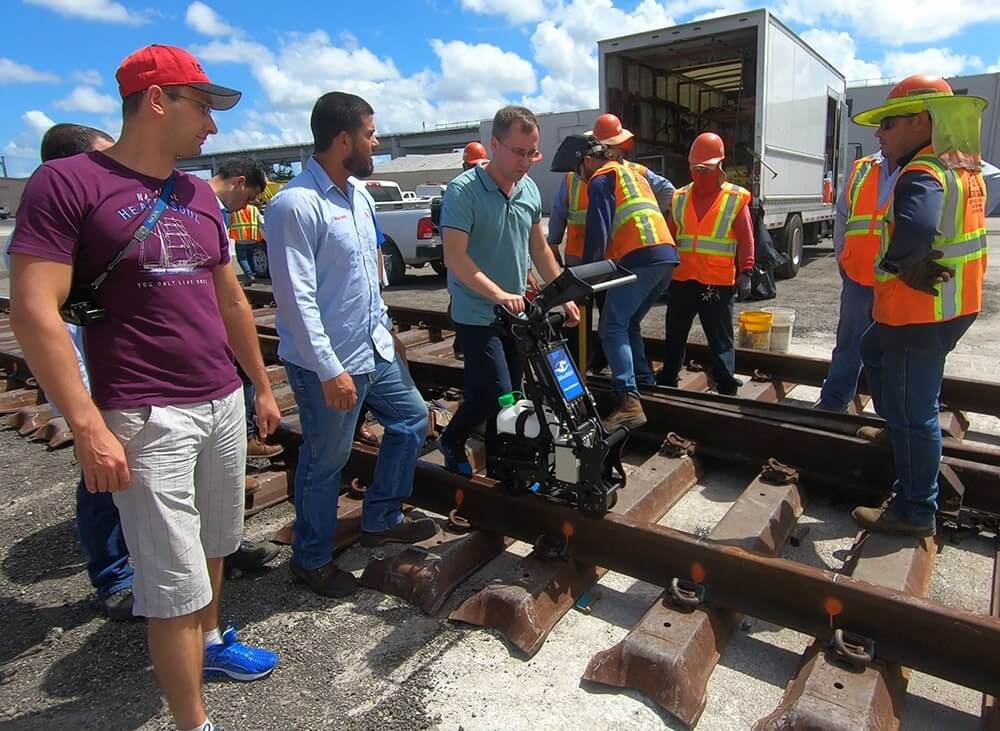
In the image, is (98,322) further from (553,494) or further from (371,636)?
(553,494)

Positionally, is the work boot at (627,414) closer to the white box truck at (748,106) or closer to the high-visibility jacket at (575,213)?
the high-visibility jacket at (575,213)

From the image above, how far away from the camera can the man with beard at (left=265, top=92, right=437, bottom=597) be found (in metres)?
2.71

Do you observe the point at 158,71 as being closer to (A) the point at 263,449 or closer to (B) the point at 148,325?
(B) the point at 148,325

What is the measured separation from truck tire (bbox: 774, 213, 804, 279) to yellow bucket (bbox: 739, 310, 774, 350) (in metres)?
6.24

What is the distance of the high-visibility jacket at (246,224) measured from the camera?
506 inches

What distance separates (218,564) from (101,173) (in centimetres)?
Answer: 136

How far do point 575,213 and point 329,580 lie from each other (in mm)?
4169

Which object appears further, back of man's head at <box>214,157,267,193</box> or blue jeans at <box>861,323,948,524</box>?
back of man's head at <box>214,157,267,193</box>

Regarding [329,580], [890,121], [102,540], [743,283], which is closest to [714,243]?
[743,283]

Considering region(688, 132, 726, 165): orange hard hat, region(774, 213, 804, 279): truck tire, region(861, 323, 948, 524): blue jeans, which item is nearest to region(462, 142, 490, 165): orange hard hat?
region(688, 132, 726, 165): orange hard hat

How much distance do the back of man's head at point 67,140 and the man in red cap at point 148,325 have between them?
0.94m

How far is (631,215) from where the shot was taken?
4.75 metres

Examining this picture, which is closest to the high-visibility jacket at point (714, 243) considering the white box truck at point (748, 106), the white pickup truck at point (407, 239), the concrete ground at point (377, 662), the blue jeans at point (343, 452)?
the concrete ground at point (377, 662)

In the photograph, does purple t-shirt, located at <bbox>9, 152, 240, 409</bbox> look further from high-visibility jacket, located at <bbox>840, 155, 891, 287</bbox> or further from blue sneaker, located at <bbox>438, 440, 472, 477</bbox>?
high-visibility jacket, located at <bbox>840, 155, 891, 287</bbox>
